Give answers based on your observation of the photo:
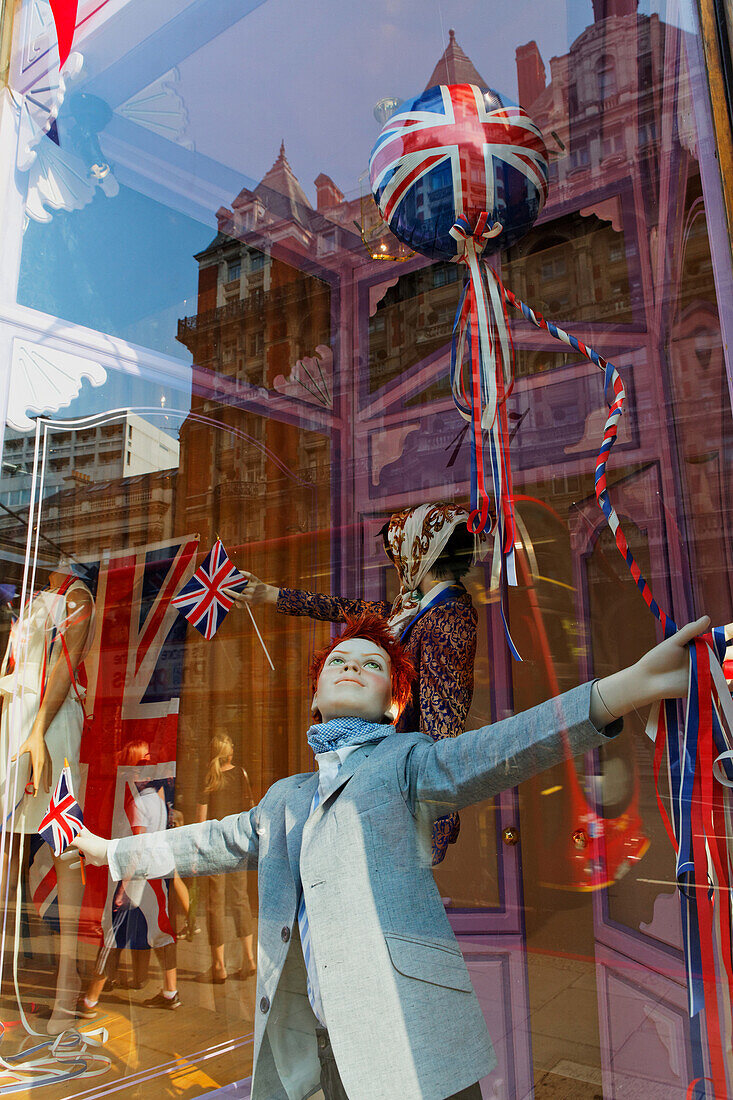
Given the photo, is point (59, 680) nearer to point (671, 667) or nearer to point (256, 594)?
point (256, 594)

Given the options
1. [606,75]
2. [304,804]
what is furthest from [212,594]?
[606,75]

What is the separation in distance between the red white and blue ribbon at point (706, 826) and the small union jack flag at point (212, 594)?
1112 millimetres

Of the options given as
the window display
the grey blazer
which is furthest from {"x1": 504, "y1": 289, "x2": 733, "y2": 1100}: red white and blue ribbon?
the grey blazer

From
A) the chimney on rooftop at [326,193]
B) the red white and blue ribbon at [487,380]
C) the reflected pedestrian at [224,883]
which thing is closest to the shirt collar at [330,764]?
the red white and blue ribbon at [487,380]

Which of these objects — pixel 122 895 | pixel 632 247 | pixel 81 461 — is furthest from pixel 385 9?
pixel 122 895

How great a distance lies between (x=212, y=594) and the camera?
6.21ft

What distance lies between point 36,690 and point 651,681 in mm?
1768

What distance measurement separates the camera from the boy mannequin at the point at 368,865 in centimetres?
106

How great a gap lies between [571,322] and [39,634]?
162 cm

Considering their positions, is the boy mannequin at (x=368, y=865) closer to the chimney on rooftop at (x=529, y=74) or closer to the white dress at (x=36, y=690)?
the white dress at (x=36, y=690)

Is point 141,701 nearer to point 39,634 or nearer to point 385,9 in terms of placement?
point 39,634

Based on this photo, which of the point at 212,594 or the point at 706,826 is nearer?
the point at 706,826

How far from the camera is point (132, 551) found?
7.55ft

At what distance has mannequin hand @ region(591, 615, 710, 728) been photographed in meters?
0.96
